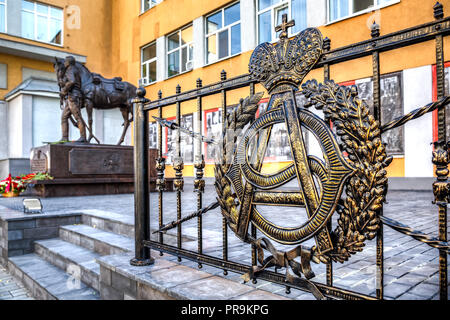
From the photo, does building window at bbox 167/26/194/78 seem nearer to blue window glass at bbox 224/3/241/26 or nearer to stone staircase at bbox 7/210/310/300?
blue window glass at bbox 224/3/241/26

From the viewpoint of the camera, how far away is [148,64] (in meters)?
17.5

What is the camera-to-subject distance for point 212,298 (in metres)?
1.69

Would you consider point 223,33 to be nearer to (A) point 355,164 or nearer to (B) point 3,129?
(B) point 3,129

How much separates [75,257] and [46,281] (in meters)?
0.36

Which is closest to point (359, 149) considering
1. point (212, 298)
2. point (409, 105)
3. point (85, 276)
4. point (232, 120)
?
point (232, 120)

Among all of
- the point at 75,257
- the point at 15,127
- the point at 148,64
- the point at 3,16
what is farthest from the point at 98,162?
the point at 3,16

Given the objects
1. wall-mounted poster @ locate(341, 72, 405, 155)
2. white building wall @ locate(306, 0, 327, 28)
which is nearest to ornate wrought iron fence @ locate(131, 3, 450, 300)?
wall-mounted poster @ locate(341, 72, 405, 155)

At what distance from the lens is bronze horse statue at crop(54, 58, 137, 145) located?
9.36 meters

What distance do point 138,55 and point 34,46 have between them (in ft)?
16.7

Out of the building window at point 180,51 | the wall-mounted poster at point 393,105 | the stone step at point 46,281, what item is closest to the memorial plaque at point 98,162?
the stone step at point 46,281

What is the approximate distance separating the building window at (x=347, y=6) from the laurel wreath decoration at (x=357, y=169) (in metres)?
9.06

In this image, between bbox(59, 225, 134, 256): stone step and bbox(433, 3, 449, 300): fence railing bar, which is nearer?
bbox(433, 3, 449, 300): fence railing bar

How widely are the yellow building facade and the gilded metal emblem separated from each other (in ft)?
6.22

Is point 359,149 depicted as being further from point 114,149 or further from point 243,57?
point 243,57
